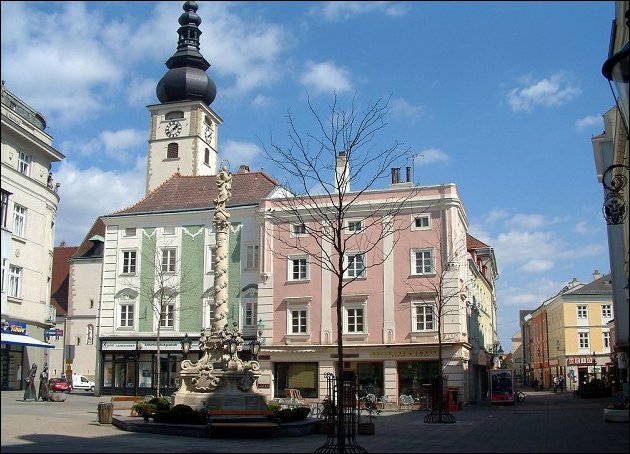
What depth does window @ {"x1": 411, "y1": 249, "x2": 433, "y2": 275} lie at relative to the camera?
4104 centimetres

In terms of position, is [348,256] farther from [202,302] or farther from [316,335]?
[202,302]

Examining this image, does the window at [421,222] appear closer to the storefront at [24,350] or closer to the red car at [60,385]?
the storefront at [24,350]

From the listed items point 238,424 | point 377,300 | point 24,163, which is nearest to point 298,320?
point 377,300

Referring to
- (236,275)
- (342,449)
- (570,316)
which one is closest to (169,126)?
(236,275)

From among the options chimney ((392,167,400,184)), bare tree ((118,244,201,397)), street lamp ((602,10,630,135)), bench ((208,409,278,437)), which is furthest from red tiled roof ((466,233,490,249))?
street lamp ((602,10,630,135))

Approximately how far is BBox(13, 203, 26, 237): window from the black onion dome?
3940cm

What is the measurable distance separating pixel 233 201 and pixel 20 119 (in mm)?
14670

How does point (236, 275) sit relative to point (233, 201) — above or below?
below

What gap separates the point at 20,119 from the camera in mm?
35844

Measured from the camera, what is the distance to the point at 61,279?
228 feet

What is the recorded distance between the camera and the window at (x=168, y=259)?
46031 mm

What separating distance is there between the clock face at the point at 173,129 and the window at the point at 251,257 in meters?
31.0

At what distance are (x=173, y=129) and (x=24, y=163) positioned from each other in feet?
123

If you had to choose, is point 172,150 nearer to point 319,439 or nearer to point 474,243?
point 474,243
